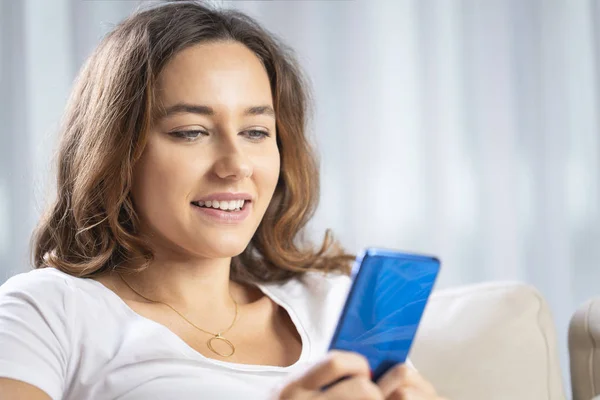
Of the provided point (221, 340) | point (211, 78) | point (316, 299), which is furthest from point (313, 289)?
point (211, 78)

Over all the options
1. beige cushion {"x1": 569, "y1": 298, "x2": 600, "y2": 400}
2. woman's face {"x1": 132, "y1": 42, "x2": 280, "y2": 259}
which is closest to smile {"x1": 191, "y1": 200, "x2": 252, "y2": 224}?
woman's face {"x1": 132, "y1": 42, "x2": 280, "y2": 259}

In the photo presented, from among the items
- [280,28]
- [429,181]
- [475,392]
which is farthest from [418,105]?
[475,392]

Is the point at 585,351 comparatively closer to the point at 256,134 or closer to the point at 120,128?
the point at 256,134

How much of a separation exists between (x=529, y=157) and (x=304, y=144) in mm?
1148

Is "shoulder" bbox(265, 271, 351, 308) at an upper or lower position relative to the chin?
lower

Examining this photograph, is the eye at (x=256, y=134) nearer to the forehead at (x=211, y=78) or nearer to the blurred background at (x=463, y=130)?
the forehead at (x=211, y=78)

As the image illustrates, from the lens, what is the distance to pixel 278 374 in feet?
4.33

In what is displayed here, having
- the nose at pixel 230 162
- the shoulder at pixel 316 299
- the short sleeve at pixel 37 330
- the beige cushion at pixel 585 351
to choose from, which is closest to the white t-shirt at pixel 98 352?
the short sleeve at pixel 37 330

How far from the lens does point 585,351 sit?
57.4 inches

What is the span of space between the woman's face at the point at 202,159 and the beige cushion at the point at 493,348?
1.37 ft

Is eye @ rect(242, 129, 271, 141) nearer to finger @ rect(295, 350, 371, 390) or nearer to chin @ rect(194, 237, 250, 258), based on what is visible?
chin @ rect(194, 237, 250, 258)

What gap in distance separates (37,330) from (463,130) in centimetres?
164

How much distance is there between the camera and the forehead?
134 cm

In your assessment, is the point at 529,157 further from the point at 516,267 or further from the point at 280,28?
the point at 280,28
